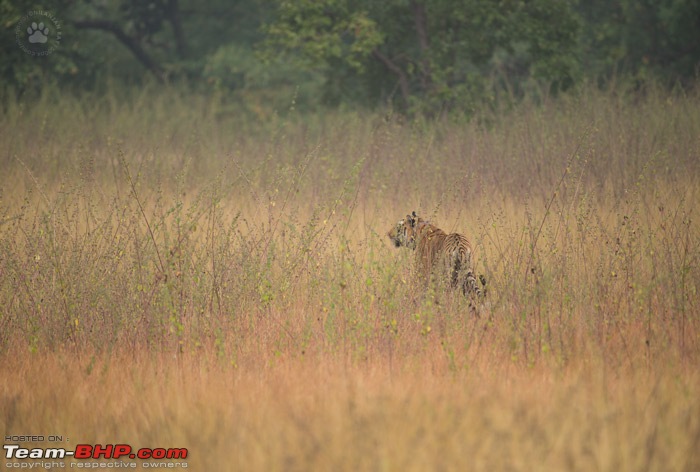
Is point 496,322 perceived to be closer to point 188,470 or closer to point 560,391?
point 560,391

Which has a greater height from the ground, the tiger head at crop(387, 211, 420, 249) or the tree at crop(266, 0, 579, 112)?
the tree at crop(266, 0, 579, 112)

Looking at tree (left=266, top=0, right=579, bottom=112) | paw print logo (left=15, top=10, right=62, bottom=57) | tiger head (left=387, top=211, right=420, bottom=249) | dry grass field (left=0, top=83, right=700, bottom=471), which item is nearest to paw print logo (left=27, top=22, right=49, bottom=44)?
paw print logo (left=15, top=10, right=62, bottom=57)

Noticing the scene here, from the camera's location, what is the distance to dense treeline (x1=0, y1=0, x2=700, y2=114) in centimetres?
1605

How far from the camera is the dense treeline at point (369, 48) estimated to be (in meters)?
16.0

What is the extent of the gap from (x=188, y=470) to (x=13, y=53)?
60.3ft

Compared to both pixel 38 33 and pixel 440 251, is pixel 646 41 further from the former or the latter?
pixel 440 251

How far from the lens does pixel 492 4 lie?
16.0 meters

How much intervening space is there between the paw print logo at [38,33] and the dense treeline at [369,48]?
14 centimetres

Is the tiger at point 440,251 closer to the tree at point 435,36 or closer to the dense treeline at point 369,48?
the dense treeline at point 369,48

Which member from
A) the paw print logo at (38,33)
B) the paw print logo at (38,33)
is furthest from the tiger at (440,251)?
the paw print logo at (38,33)

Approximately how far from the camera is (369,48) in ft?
52.4

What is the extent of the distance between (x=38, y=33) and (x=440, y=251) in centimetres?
1646

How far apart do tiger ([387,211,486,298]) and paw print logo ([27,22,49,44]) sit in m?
14.6

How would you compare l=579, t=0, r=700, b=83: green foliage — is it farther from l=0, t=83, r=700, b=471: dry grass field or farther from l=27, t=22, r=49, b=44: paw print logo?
l=27, t=22, r=49, b=44: paw print logo
